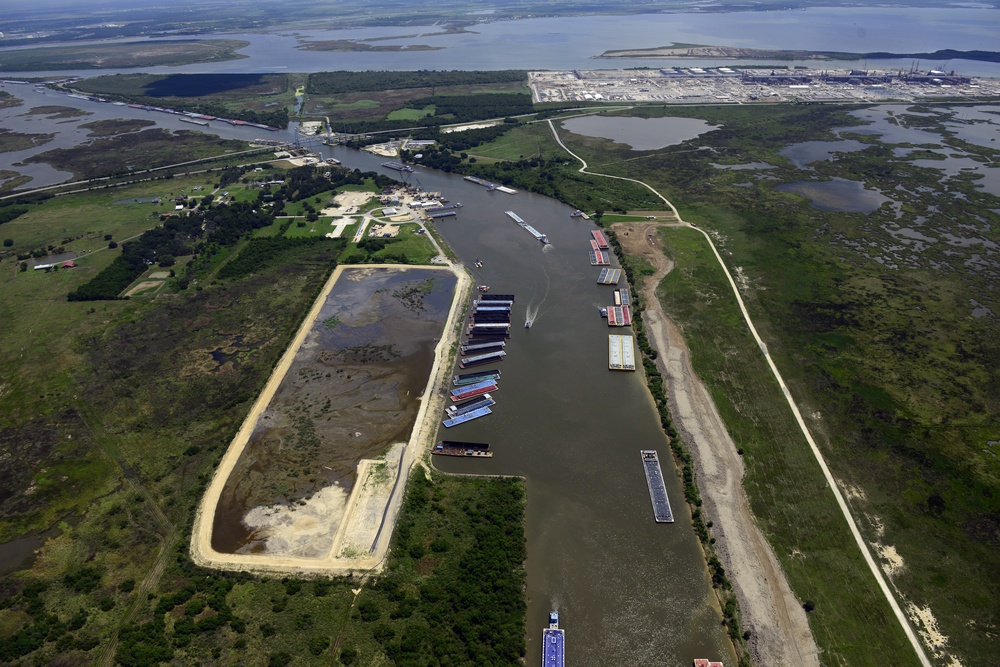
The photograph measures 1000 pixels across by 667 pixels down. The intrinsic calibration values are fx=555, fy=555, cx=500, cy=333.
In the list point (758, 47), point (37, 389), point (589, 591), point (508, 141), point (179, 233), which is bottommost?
point (589, 591)

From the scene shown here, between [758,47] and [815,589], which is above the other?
[758,47]

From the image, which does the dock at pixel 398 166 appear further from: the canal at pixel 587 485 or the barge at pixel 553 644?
the barge at pixel 553 644

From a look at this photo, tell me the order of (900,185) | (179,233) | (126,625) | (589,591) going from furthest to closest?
(900,185) < (179,233) < (589,591) < (126,625)

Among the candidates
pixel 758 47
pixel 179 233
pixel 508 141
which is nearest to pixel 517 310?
pixel 179 233

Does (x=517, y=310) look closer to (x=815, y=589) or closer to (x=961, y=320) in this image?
(x=815, y=589)

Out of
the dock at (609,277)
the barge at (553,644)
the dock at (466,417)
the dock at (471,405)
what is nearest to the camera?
the barge at (553,644)

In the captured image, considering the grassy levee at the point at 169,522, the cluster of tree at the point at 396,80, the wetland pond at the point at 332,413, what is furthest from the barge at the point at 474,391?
the cluster of tree at the point at 396,80

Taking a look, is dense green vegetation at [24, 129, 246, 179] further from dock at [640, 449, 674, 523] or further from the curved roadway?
dock at [640, 449, 674, 523]
